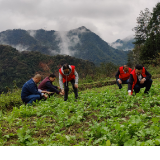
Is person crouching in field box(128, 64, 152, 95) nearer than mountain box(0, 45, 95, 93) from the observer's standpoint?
Yes

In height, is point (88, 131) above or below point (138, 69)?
below

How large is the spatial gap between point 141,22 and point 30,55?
40.3 m

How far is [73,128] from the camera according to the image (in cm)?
327

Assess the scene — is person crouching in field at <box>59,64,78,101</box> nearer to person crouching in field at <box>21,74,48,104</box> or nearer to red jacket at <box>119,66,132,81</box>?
person crouching in field at <box>21,74,48,104</box>

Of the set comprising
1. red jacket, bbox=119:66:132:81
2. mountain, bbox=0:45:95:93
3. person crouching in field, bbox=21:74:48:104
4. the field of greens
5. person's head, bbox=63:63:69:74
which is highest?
mountain, bbox=0:45:95:93

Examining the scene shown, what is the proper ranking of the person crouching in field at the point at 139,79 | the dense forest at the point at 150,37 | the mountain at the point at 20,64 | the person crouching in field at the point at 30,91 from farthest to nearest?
1. the mountain at the point at 20,64
2. the dense forest at the point at 150,37
3. the person crouching in field at the point at 30,91
4. the person crouching in field at the point at 139,79

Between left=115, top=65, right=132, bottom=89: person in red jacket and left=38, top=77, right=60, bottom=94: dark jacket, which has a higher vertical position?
left=115, top=65, right=132, bottom=89: person in red jacket

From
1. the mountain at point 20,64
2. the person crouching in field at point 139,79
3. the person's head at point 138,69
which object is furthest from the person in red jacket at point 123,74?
the mountain at point 20,64

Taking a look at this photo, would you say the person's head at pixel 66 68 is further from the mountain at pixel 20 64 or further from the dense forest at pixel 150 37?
the mountain at pixel 20 64

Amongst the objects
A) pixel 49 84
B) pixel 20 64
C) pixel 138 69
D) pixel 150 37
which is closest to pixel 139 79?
pixel 138 69

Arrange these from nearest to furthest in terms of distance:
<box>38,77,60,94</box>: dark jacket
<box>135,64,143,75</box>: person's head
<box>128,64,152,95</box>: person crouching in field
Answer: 1. <box>135,64,143,75</box>: person's head
2. <box>128,64,152,95</box>: person crouching in field
3. <box>38,77,60,94</box>: dark jacket

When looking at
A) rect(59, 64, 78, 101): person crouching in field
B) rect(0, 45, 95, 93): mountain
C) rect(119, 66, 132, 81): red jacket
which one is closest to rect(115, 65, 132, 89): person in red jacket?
rect(119, 66, 132, 81): red jacket

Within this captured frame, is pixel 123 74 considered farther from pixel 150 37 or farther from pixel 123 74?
pixel 150 37
